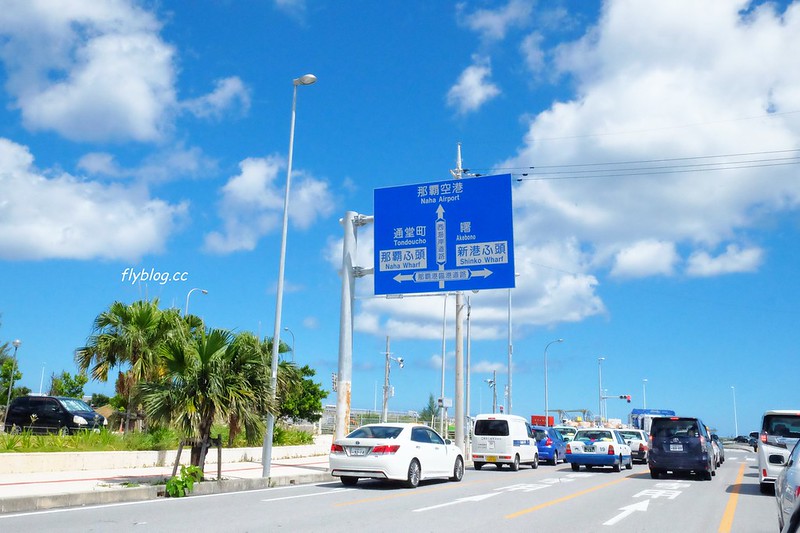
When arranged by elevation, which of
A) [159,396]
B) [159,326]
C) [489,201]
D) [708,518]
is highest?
[489,201]

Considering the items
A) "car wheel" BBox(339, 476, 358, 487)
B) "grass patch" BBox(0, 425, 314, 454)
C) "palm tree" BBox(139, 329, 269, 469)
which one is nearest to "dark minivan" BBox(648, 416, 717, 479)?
"car wheel" BBox(339, 476, 358, 487)

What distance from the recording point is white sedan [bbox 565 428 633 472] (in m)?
25.7

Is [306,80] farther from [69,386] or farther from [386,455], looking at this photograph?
[69,386]

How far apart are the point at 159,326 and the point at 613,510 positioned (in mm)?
18470

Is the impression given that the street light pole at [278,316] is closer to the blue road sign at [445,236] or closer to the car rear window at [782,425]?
the blue road sign at [445,236]

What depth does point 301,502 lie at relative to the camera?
1391 centimetres

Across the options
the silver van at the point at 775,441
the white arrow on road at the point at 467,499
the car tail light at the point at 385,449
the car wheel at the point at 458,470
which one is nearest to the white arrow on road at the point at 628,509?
the white arrow on road at the point at 467,499

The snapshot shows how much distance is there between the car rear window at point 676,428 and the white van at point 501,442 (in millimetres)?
5454

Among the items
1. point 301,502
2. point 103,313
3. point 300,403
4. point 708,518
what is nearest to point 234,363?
point 301,502

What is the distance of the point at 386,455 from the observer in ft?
54.7

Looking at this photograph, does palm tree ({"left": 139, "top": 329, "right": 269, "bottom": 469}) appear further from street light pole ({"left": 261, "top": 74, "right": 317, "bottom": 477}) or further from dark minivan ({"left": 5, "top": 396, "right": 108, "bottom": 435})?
dark minivan ({"left": 5, "top": 396, "right": 108, "bottom": 435})

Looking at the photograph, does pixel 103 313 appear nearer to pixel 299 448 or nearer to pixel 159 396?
pixel 299 448

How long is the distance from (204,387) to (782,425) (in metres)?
13.4

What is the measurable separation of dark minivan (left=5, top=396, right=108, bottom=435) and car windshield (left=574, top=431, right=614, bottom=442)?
17.1m
